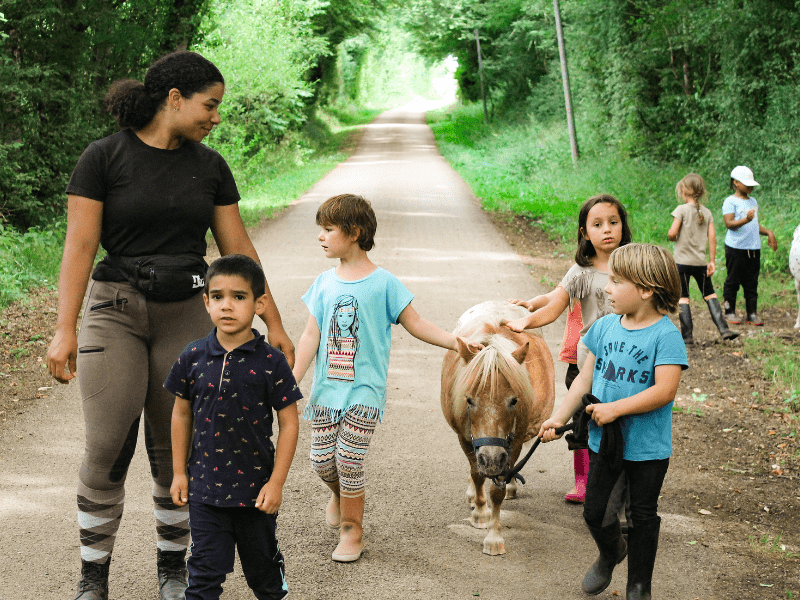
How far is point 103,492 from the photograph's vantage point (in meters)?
3.24

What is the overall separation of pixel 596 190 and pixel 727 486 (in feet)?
44.6

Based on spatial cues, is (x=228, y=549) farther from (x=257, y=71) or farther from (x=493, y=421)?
(x=257, y=71)

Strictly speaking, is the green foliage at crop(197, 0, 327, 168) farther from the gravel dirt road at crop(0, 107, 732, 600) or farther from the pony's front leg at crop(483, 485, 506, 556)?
the pony's front leg at crop(483, 485, 506, 556)

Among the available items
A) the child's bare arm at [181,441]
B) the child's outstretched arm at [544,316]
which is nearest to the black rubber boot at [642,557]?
the child's outstretched arm at [544,316]

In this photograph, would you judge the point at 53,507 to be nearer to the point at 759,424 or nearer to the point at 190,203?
the point at 190,203

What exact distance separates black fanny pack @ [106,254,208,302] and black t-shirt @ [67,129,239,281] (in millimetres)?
37

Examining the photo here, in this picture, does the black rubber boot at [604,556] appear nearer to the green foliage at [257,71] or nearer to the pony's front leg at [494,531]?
the pony's front leg at [494,531]

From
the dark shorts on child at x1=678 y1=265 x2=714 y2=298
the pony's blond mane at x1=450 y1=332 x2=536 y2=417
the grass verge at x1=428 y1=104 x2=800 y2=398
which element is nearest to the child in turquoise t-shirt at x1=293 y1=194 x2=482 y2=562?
the pony's blond mane at x1=450 y1=332 x2=536 y2=417

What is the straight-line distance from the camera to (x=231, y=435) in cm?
295

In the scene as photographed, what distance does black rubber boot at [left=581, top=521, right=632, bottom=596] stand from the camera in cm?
353

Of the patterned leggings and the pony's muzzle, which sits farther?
the patterned leggings

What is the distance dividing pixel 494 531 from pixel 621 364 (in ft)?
4.25

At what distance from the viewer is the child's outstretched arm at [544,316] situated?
4359mm

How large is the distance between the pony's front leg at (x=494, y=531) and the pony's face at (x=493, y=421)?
445 mm
